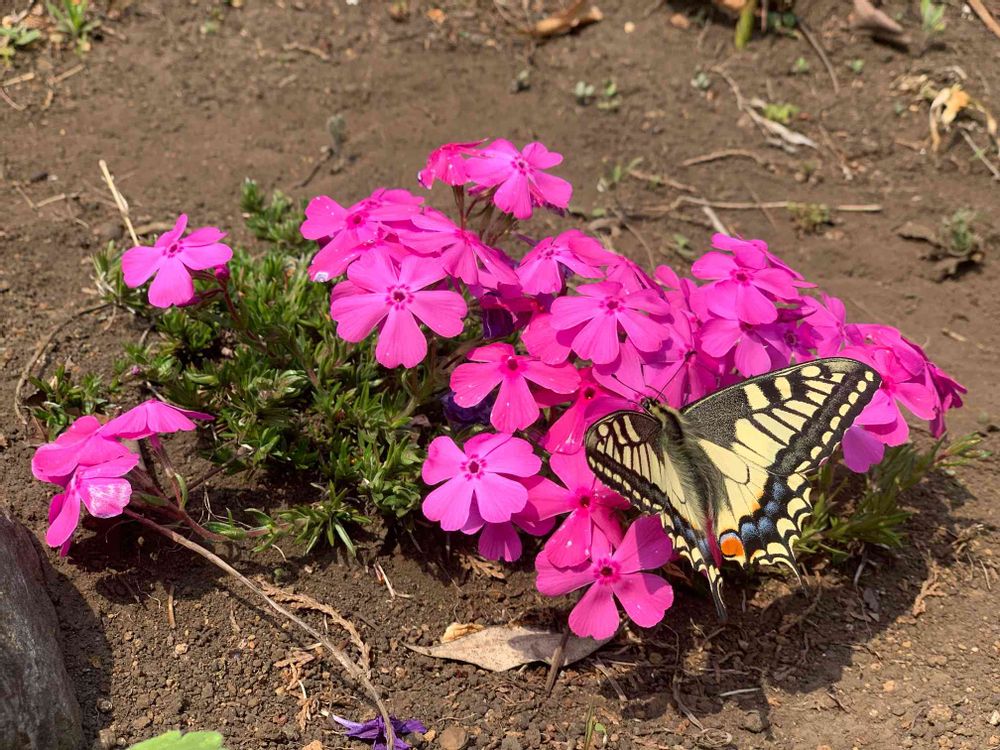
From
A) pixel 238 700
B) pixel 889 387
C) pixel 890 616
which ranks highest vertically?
pixel 889 387

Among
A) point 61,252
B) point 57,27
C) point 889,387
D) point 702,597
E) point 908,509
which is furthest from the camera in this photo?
point 57,27

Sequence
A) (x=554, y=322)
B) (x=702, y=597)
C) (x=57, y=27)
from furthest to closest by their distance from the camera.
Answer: (x=57, y=27), (x=702, y=597), (x=554, y=322)

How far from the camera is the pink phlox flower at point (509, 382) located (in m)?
2.61

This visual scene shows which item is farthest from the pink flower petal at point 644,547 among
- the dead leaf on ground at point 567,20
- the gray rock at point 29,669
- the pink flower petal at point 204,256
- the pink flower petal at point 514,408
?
the dead leaf on ground at point 567,20

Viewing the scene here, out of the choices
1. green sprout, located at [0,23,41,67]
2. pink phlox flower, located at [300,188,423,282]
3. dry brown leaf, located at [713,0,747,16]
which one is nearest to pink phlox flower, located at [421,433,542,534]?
pink phlox flower, located at [300,188,423,282]

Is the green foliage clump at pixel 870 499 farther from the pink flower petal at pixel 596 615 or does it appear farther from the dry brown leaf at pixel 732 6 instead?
the dry brown leaf at pixel 732 6

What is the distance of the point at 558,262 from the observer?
276 cm

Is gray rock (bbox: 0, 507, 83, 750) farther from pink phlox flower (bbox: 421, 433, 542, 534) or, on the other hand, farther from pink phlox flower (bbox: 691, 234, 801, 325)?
pink phlox flower (bbox: 691, 234, 801, 325)

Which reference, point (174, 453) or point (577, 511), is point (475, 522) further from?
point (174, 453)

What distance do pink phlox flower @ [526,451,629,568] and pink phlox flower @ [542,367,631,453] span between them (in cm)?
3

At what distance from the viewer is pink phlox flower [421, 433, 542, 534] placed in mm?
2541

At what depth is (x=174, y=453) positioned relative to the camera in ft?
10.3

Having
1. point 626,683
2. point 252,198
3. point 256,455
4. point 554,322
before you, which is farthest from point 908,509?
point 252,198

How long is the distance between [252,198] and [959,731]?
329 centimetres
